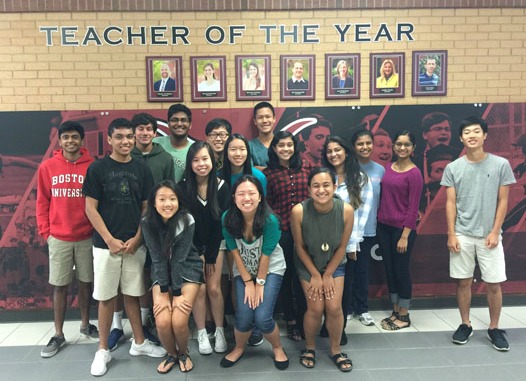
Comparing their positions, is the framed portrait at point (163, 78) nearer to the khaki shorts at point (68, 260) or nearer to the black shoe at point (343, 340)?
the khaki shorts at point (68, 260)

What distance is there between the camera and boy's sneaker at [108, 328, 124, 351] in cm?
322

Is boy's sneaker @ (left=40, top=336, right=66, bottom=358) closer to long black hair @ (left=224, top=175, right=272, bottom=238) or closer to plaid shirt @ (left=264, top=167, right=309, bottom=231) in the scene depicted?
long black hair @ (left=224, top=175, right=272, bottom=238)

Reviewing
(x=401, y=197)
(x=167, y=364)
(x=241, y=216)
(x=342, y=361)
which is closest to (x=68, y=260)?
(x=167, y=364)

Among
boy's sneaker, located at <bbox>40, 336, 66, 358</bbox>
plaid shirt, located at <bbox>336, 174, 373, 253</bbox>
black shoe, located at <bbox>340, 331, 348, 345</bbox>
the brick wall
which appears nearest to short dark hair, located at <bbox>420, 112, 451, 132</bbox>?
the brick wall

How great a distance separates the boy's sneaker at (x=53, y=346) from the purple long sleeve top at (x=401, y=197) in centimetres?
302

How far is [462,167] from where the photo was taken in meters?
3.26

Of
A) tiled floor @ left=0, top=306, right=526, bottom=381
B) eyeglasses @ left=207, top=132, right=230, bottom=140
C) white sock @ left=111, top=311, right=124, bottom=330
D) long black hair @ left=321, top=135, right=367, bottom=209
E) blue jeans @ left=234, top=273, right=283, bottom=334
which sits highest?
eyeglasses @ left=207, top=132, right=230, bottom=140

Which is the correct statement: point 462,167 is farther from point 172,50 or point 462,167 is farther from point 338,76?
point 172,50

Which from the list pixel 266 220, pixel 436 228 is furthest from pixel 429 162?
pixel 266 220

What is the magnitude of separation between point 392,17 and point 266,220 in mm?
2520

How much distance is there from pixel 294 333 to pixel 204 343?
2.59ft

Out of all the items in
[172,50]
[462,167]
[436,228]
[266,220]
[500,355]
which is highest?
[172,50]

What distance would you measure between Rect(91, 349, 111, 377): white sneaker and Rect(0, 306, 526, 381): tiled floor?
0.05m

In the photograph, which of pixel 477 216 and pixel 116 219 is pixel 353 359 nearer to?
pixel 477 216
